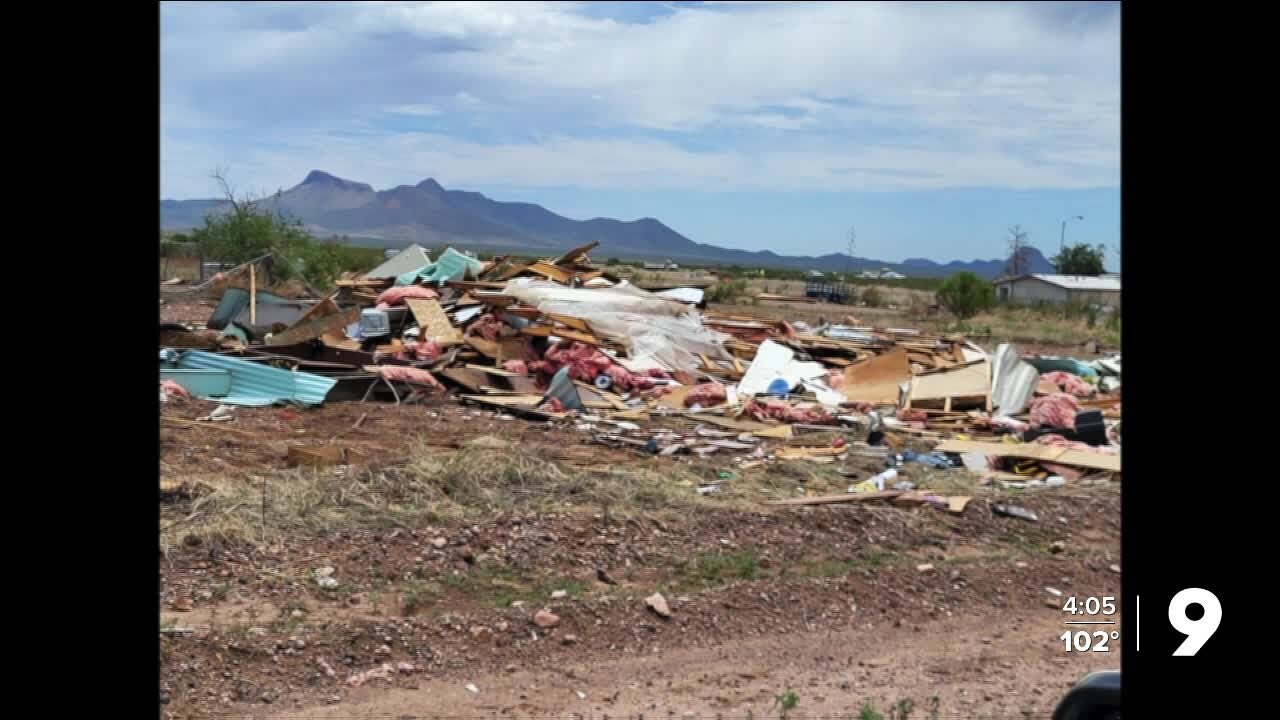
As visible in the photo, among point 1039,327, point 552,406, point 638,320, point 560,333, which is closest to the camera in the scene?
point 552,406

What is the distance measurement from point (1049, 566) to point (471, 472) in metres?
4.44

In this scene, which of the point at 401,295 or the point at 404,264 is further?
the point at 404,264

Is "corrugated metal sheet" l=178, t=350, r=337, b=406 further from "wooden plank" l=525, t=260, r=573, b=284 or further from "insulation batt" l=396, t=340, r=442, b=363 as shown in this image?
"wooden plank" l=525, t=260, r=573, b=284

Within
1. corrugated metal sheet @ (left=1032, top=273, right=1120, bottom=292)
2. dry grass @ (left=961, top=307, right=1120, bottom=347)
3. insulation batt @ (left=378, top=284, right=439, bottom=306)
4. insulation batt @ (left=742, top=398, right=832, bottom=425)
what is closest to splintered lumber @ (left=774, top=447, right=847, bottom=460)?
insulation batt @ (left=742, top=398, right=832, bottom=425)

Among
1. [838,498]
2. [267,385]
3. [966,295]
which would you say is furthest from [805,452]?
[966,295]

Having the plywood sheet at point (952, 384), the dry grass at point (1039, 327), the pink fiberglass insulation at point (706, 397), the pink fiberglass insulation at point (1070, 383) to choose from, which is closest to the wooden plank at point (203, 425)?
the pink fiberglass insulation at point (706, 397)

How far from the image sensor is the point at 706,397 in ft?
52.0

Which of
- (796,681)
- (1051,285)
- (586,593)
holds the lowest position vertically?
(796,681)

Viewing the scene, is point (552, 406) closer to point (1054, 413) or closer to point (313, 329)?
point (313, 329)

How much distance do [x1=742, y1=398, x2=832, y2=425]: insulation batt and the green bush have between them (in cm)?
2673

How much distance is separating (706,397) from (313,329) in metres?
5.99
